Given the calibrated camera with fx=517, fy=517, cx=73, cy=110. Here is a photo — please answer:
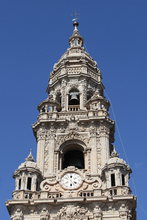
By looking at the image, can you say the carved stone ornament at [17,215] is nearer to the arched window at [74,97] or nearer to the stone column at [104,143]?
the stone column at [104,143]

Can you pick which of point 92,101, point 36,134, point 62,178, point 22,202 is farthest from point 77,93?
point 22,202

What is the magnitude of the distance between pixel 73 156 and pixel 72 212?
26.6ft

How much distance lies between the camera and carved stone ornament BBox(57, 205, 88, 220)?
114ft

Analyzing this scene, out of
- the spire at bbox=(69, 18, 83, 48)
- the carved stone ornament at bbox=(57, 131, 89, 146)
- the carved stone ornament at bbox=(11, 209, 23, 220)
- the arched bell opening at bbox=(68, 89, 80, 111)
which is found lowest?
the carved stone ornament at bbox=(11, 209, 23, 220)

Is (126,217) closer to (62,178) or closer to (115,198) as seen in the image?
(115,198)

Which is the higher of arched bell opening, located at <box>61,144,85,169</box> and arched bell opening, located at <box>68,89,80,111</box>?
arched bell opening, located at <box>68,89,80,111</box>

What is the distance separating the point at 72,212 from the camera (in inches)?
1378

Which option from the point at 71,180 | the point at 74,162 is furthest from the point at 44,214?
the point at 74,162

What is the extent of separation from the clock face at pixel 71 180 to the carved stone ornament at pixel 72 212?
206 cm

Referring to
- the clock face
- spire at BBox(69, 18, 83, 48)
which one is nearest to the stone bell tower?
the clock face

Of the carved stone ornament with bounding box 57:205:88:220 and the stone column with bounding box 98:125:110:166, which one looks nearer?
the carved stone ornament with bounding box 57:205:88:220

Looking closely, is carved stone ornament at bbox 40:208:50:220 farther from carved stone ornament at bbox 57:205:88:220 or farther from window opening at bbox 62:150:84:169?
window opening at bbox 62:150:84:169

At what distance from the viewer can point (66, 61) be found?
48375 millimetres

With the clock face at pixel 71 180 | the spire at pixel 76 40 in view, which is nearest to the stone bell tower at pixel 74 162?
the clock face at pixel 71 180
